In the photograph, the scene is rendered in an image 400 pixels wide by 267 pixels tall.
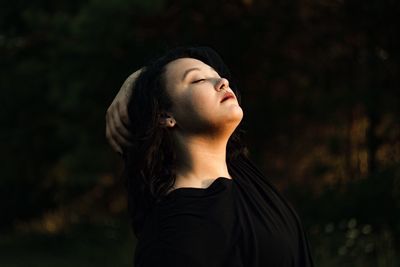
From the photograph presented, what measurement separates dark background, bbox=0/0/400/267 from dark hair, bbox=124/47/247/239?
6.29 meters

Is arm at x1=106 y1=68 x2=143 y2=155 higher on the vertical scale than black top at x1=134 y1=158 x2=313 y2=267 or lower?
higher

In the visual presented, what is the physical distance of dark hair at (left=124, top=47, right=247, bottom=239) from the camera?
2.77 m

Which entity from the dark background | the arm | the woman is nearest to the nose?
the woman

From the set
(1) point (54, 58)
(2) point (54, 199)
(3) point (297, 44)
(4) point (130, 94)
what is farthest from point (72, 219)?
(4) point (130, 94)

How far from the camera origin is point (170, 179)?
9.01 ft

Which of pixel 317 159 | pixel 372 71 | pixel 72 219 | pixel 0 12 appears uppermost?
pixel 0 12

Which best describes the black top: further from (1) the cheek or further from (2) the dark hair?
(1) the cheek

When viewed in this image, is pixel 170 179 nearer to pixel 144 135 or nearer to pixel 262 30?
pixel 144 135

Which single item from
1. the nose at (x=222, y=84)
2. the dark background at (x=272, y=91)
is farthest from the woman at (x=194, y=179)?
the dark background at (x=272, y=91)

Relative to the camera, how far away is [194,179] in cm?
273

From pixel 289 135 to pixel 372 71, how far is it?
210cm

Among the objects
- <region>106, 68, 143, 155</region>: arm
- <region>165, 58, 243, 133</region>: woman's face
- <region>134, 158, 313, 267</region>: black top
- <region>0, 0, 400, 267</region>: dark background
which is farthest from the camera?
<region>0, 0, 400, 267</region>: dark background

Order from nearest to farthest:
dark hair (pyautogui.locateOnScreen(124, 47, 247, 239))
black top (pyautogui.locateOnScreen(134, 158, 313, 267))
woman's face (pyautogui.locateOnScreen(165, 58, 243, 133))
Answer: black top (pyautogui.locateOnScreen(134, 158, 313, 267)) < woman's face (pyautogui.locateOnScreen(165, 58, 243, 133)) < dark hair (pyautogui.locateOnScreen(124, 47, 247, 239))

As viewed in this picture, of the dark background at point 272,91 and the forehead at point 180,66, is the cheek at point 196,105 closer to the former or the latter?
the forehead at point 180,66
